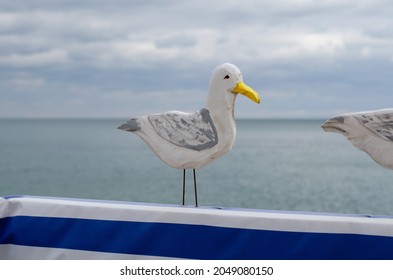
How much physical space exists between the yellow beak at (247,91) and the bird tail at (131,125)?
400 mm

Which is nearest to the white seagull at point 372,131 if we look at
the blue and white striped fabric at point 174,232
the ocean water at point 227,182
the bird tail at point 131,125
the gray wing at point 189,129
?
the blue and white striped fabric at point 174,232

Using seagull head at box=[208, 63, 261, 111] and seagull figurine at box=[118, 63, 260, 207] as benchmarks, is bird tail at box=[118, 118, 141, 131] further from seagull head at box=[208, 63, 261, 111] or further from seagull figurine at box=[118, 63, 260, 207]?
seagull head at box=[208, 63, 261, 111]

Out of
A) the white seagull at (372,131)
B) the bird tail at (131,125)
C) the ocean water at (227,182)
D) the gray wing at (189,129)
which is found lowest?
the white seagull at (372,131)

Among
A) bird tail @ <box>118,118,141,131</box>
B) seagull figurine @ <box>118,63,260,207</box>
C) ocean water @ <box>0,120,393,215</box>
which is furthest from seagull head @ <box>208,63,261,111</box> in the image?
ocean water @ <box>0,120,393,215</box>

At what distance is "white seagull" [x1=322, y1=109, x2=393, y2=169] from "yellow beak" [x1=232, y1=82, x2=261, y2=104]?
0.96 feet

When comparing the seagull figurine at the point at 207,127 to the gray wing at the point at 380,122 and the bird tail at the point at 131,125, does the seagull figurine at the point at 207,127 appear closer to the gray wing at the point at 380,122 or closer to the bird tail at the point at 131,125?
the bird tail at the point at 131,125

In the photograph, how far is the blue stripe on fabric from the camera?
1.94m

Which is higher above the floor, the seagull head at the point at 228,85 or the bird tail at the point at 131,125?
the seagull head at the point at 228,85

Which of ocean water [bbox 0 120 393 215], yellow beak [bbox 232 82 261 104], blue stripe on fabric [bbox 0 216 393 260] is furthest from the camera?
ocean water [bbox 0 120 393 215]

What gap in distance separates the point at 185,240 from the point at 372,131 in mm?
736

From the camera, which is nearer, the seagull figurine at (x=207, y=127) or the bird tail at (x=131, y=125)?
the seagull figurine at (x=207, y=127)

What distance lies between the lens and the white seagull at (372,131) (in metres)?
2.01
